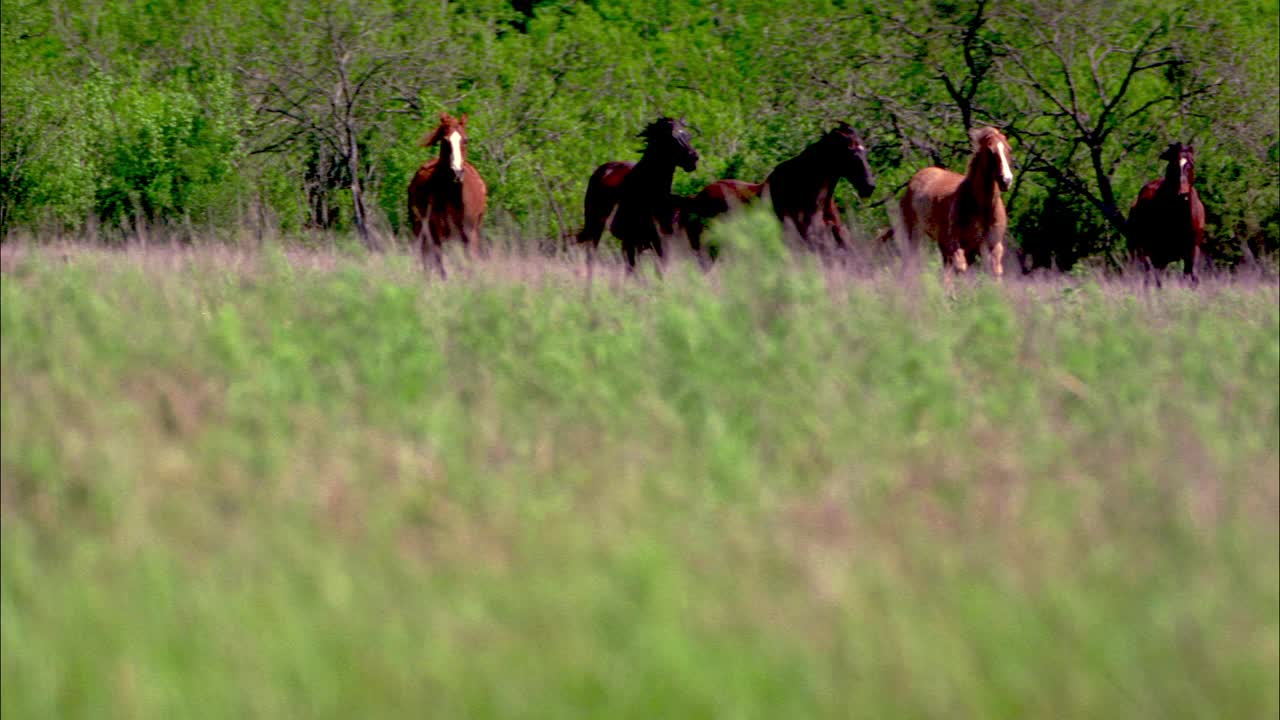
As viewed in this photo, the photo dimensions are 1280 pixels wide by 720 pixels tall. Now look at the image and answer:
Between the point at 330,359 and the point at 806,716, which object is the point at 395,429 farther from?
the point at 806,716

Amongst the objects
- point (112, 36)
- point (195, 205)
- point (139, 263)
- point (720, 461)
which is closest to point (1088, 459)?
point (720, 461)

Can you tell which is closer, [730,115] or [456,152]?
[456,152]

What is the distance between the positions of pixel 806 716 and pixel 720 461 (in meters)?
1.44

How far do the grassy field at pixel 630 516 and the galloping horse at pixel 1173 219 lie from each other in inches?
379

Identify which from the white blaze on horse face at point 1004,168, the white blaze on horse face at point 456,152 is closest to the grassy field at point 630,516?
the white blaze on horse face at point 1004,168

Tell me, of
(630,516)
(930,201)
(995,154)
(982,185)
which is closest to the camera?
(630,516)

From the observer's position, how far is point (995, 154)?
47.2 ft

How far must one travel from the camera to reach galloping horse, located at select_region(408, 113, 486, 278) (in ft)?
49.0

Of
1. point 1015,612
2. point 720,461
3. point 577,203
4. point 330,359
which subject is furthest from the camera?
point 577,203

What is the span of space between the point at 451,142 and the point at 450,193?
624 mm

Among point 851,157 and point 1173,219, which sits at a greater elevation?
point 851,157

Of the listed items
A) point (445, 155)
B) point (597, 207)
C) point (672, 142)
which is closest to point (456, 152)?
point (445, 155)

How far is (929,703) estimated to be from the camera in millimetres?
3564

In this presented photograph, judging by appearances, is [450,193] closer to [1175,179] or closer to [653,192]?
[653,192]
